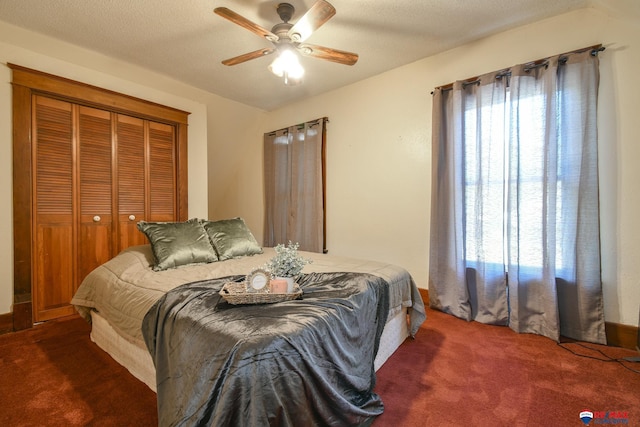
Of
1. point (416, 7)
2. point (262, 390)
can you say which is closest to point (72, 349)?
point (262, 390)

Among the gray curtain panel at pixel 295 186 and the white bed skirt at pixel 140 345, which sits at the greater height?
the gray curtain panel at pixel 295 186

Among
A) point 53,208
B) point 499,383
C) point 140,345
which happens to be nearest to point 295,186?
point 53,208

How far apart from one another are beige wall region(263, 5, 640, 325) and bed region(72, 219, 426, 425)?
1255mm

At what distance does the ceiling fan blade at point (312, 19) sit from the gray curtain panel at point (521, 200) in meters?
1.55

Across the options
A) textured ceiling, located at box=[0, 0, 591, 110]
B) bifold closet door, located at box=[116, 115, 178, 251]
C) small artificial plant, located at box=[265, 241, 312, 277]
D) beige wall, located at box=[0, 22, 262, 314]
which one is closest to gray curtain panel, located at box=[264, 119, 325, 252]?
beige wall, located at box=[0, 22, 262, 314]

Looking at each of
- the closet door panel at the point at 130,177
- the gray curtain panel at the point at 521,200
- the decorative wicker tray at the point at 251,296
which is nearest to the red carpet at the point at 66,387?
the decorative wicker tray at the point at 251,296

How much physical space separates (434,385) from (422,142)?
7.44ft

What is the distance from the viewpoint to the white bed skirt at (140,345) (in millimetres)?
1555

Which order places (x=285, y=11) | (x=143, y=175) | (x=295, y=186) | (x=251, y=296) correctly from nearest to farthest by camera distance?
(x=251, y=296) < (x=285, y=11) < (x=143, y=175) < (x=295, y=186)

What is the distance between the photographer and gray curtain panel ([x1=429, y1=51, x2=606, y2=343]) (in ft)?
6.79

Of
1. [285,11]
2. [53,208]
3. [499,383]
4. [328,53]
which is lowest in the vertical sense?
[499,383]

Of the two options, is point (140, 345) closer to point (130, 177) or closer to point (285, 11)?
point (130, 177)

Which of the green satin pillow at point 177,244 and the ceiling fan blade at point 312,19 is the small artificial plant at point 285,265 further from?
the ceiling fan blade at point 312,19

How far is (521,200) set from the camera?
2318 millimetres
